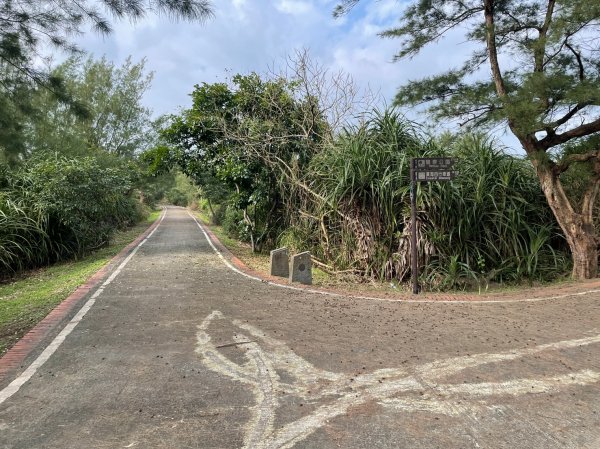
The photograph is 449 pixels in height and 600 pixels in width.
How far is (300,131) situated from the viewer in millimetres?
14367

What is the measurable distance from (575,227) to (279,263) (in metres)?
6.00

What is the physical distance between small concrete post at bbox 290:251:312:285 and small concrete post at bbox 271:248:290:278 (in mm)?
955

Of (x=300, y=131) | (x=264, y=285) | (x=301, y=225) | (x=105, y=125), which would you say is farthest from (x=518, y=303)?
(x=105, y=125)

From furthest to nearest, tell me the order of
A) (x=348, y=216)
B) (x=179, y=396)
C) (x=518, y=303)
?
(x=348, y=216), (x=518, y=303), (x=179, y=396)

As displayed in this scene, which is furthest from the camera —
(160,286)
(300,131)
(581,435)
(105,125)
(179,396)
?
(105,125)

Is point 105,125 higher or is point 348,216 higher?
point 105,125

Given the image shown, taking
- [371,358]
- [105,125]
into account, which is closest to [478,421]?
[371,358]

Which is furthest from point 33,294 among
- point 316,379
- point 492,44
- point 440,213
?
point 492,44

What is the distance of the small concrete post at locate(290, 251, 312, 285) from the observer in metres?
9.17

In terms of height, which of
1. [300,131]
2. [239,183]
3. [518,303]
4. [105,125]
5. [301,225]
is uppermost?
[105,125]

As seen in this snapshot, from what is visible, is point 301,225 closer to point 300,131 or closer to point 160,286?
point 300,131

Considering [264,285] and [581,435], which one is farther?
[264,285]

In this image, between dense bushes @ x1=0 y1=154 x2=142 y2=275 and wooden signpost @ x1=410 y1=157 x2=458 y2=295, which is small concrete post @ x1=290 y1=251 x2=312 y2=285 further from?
dense bushes @ x1=0 y1=154 x2=142 y2=275

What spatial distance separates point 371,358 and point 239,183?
10.7 metres
